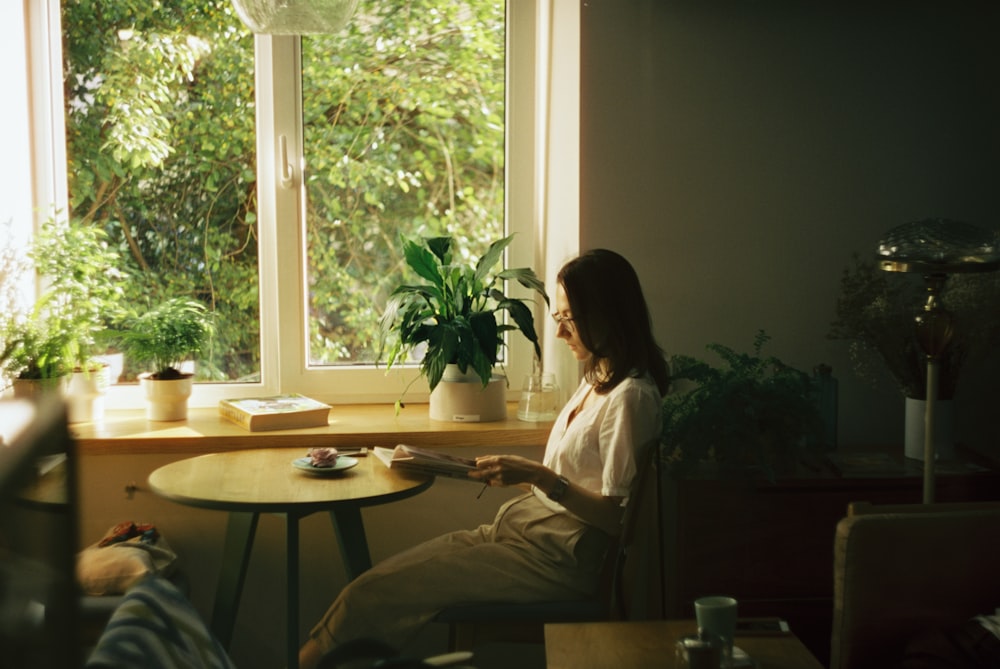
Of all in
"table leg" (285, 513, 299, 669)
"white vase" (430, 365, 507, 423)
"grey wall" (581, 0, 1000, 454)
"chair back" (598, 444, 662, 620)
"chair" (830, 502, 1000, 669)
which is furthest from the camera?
"white vase" (430, 365, 507, 423)

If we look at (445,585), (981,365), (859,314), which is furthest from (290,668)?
(981,365)

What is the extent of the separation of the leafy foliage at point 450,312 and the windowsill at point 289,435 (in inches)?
5.9

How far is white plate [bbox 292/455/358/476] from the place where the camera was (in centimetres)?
274

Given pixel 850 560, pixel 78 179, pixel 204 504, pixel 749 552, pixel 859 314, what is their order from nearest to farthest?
pixel 850 560 < pixel 204 504 < pixel 749 552 < pixel 859 314 < pixel 78 179

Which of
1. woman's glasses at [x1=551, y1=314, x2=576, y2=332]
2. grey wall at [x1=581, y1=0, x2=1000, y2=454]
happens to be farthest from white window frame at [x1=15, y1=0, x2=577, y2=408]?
woman's glasses at [x1=551, y1=314, x2=576, y2=332]

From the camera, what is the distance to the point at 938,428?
9.43 feet

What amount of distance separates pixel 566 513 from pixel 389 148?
4.60 feet

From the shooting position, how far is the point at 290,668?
2.61m

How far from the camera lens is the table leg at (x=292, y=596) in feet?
8.56

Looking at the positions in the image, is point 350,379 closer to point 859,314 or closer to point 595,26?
point 595,26

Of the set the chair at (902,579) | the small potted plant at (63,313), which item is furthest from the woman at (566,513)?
the small potted plant at (63,313)

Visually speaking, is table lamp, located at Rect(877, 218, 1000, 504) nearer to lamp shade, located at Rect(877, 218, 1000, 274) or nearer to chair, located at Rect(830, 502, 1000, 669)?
lamp shade, located at Rect(877, 218, 1000, 274)

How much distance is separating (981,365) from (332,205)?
6.45ft

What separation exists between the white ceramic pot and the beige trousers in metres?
0.94
